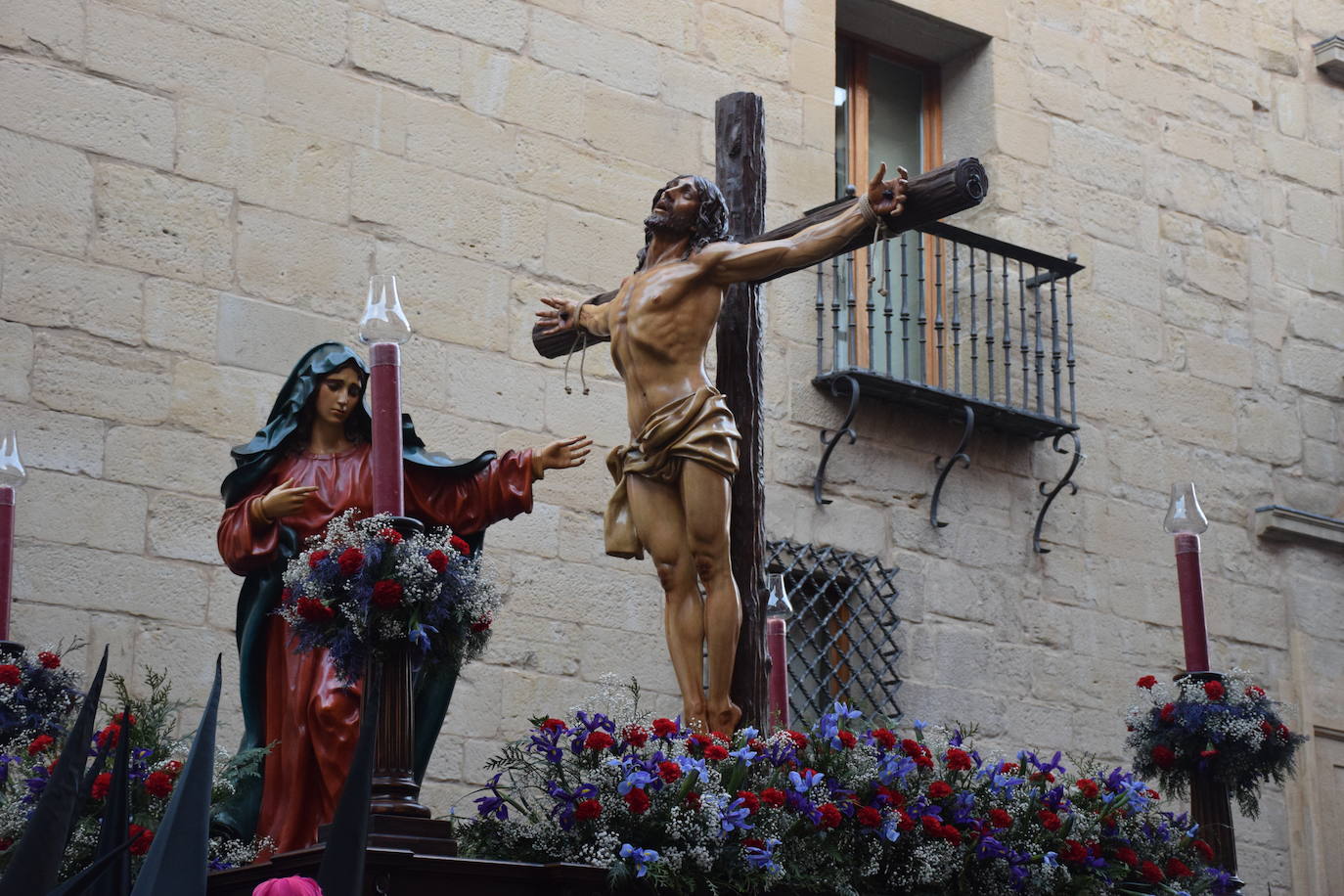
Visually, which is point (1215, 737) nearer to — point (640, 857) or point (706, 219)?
point (706, 219)

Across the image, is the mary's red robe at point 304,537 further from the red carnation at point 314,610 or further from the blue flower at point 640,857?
the blue flower at point 640,857

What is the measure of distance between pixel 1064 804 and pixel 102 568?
3170 mm

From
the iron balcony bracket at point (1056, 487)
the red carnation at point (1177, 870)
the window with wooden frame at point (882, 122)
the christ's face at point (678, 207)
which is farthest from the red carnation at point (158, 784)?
the iron balcony bracket at point (1056, 487)

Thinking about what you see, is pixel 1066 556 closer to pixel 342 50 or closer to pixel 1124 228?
pixel 1124 228

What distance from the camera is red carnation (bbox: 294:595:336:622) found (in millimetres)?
3826

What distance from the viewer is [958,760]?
4.37m

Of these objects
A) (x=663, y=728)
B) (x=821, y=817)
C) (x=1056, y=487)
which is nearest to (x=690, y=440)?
(x=663, y=728)

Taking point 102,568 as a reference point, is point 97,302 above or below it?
above

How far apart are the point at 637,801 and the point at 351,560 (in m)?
0.71

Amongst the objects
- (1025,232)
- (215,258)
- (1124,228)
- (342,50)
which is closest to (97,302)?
(215,258)

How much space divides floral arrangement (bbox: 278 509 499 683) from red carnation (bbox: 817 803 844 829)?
78cm

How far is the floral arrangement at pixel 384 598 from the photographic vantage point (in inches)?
149

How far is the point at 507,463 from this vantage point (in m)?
5.00

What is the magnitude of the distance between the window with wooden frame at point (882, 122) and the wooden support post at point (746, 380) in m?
3.17
